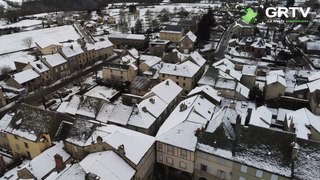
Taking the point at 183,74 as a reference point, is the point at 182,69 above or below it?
above

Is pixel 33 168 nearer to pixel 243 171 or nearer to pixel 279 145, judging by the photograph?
pixel 243 171

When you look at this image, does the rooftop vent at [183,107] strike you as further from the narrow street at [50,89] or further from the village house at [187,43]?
the village house at [187,43]

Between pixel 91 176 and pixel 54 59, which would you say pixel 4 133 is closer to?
pixel 91 176

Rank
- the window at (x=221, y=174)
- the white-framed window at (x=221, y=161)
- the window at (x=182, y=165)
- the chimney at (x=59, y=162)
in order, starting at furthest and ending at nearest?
the window at (x=182, y=165)
the window at (x=221, y=174)
the white-framed window at (x=221, y=161)
the chimney at (x=59, y=162)

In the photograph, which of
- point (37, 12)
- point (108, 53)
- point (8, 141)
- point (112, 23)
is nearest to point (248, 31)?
point (108, 53)

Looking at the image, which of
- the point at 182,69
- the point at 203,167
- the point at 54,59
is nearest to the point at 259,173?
the point at 203,167

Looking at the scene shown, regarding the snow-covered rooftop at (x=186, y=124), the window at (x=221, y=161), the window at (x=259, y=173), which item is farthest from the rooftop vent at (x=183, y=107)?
the window at (x=259, y=173)
